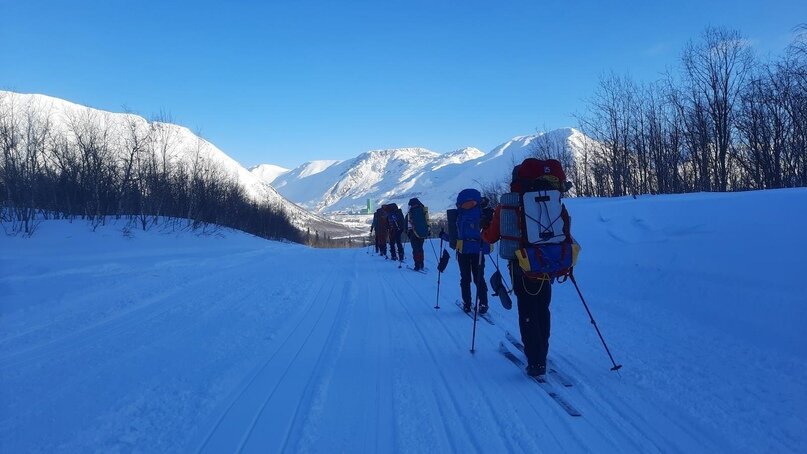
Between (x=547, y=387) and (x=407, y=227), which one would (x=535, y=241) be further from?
(x=407, y=227)

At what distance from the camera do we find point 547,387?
4.60 metres

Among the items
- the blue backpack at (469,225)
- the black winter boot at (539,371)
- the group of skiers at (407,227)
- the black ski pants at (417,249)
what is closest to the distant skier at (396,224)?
the group of skiers at (407,227)

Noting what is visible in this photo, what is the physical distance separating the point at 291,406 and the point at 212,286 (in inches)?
376

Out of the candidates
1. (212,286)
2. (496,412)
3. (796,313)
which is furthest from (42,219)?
(796,313)

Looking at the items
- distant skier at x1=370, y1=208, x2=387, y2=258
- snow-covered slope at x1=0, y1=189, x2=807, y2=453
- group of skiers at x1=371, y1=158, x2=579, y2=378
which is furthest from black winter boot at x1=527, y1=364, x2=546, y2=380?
distant skier at x1=370, y1=208, x2=387, y2=258

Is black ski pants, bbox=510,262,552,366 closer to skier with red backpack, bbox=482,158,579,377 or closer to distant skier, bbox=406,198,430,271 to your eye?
skier with red backpack, bbox=482,158,579,377

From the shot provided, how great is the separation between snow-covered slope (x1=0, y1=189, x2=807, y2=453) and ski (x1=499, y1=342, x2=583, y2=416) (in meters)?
0.07

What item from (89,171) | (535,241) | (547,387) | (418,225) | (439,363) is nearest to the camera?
(547,387)

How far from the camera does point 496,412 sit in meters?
4.12

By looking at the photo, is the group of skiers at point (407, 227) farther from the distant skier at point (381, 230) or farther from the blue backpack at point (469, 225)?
the blue backpack at point (469, 225)

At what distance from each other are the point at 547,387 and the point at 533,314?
0.71 m

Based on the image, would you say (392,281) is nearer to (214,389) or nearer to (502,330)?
(502,330)

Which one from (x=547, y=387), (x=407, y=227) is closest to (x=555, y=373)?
(x=547, y=387)

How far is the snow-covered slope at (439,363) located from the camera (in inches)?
147
